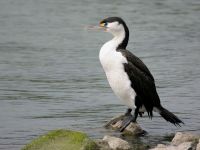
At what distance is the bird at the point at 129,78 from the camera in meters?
12.4

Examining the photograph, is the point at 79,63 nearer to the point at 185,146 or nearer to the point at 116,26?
the point at 116,26

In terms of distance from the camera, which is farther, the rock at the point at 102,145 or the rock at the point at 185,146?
the rock at the point at 102,145

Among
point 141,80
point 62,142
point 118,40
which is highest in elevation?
point 118,40

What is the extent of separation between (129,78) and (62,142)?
7.33 feet

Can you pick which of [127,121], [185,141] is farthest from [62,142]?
[127,121]

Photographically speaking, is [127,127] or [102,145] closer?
[102,145]

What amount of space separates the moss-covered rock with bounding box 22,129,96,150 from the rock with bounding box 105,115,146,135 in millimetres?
1927

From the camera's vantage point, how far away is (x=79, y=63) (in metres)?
18.8

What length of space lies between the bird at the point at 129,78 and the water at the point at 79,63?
455 millimetres

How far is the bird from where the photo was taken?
12438mm

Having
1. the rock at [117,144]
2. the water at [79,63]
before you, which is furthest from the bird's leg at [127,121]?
the rock at [117,144]

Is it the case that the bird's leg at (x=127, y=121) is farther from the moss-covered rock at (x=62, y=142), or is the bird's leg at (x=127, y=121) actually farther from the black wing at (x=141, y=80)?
the moss-covered rock at (x=62, y=142)

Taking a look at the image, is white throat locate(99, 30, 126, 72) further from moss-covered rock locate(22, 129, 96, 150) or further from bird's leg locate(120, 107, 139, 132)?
moss-covered rock locate(22, 129, 96, 150)

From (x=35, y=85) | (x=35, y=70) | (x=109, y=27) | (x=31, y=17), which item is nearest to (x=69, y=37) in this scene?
(x=31, y=17)
